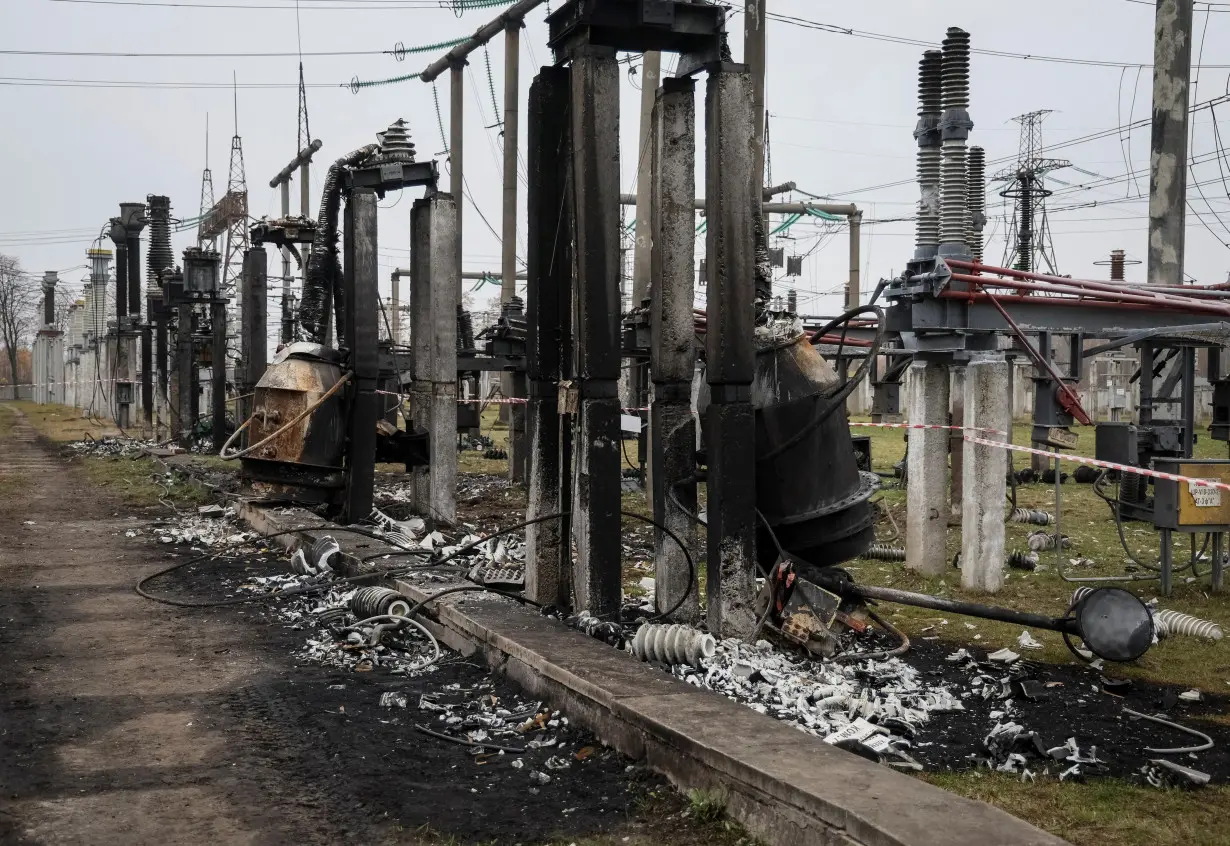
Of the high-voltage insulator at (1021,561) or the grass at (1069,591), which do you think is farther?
the high-voltage insulator at (1021,561)

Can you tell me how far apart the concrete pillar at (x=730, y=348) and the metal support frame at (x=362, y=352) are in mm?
7093

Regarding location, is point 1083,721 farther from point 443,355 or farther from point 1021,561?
point 443,355

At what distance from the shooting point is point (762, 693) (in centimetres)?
645

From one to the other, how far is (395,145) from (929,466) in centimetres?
710

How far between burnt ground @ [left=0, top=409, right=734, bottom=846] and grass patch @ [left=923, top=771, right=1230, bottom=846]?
4.19 feet

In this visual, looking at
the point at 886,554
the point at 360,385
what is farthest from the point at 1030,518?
the point at 360,385

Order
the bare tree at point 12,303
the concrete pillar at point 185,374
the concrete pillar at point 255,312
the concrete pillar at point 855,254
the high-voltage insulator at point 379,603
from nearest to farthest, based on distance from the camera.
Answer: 1. the high-voltage insulator at point 379,603
2. the concrete pillar at point 255,312
3. the concrete pillar at point 185,374
4. the concrete pillar at point 855,254
5. the bare tree at point 12,303

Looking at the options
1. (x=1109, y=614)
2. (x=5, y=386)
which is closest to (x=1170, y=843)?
(x=1109, y=614)

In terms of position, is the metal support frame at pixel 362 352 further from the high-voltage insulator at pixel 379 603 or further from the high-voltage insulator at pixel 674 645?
the high-voltage insulator at pixel 674 645

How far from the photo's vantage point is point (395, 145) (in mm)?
14281

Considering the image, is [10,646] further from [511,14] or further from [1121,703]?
[511,14]

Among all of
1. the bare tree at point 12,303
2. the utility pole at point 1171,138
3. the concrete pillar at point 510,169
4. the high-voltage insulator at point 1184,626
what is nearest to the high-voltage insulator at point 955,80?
the utility pole at point 1171,138

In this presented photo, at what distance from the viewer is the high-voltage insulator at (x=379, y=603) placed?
8547 millimetres

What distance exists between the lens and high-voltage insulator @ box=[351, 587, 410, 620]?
8547 millimetres
